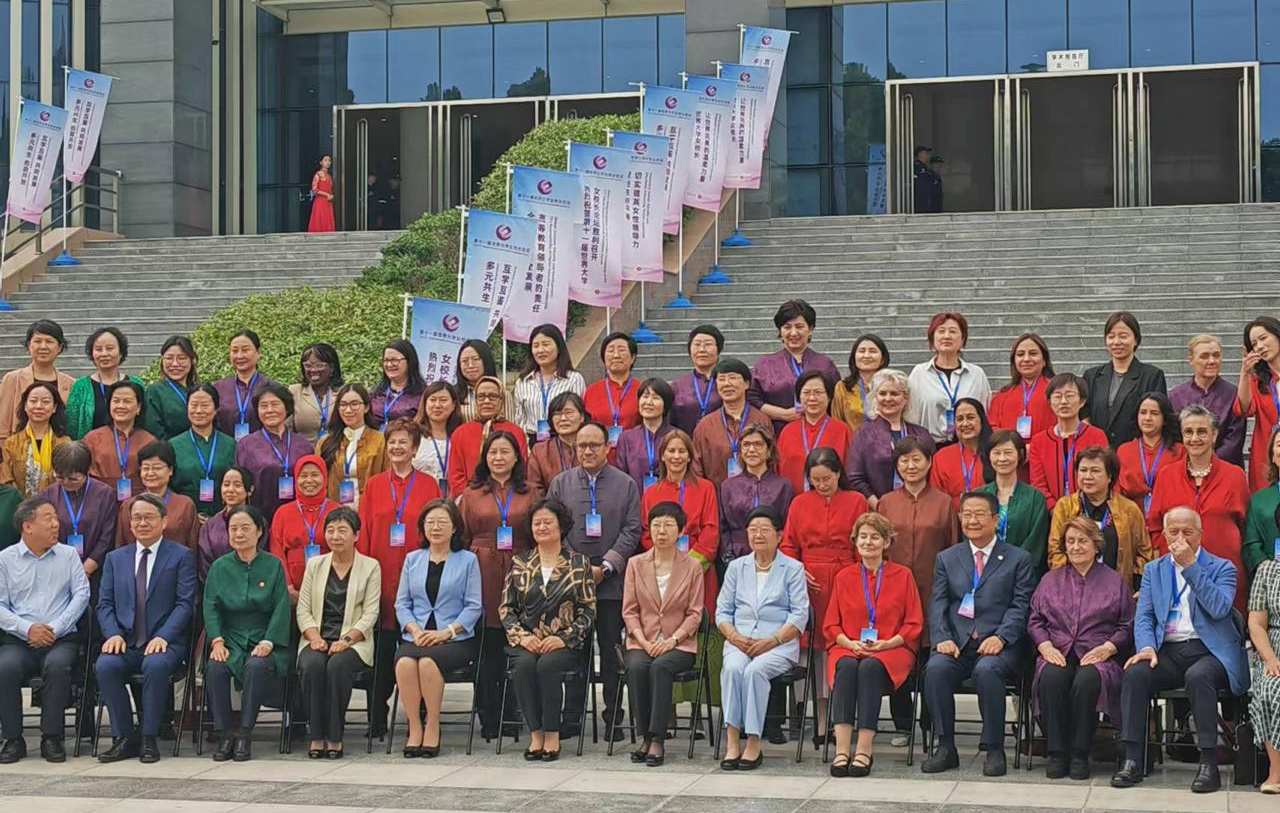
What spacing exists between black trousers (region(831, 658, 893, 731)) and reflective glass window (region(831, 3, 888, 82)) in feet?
63.0

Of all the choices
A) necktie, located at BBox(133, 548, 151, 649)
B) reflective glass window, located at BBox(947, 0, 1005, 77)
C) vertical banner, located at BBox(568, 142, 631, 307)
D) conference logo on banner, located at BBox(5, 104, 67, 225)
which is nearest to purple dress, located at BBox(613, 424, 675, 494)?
necktie, located at BBox(133, 548, 151, 649)

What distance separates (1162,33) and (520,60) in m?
10.0

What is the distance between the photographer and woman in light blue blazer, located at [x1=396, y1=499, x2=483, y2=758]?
32.8ft

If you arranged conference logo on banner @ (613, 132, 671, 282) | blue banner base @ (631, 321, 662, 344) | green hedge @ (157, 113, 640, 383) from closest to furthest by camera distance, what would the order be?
green hedge @ (157, 113, 640, 383) < conference logo on banner @ (613, 132, 671, 282) < blue banner base @ (631, 321, 662, 344)

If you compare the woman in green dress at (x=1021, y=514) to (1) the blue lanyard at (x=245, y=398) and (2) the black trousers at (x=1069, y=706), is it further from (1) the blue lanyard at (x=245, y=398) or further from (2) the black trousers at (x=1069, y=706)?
(1) the blue lanyard at (x=245, y=398)

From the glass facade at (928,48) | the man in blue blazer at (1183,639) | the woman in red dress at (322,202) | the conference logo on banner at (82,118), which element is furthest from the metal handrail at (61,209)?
the man in blue blazer at (1183,639)

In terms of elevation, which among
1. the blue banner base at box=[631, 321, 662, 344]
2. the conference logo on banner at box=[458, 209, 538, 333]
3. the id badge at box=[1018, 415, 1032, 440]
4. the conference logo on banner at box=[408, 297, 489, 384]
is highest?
the conference logo on banner at box=[458, 209, 538, 333]

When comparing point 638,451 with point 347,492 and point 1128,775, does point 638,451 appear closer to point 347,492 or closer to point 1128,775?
point 347,492

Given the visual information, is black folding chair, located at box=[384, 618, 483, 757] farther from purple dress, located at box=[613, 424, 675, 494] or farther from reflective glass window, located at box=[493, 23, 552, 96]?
reflective glass window, located at box=[493, 23, 552, 96]

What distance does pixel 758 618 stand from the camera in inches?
387

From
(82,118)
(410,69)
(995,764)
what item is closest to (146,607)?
(995,764)

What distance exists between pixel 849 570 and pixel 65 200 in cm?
1659

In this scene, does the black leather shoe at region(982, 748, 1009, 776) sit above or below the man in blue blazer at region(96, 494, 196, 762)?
below

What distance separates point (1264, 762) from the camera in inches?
353
